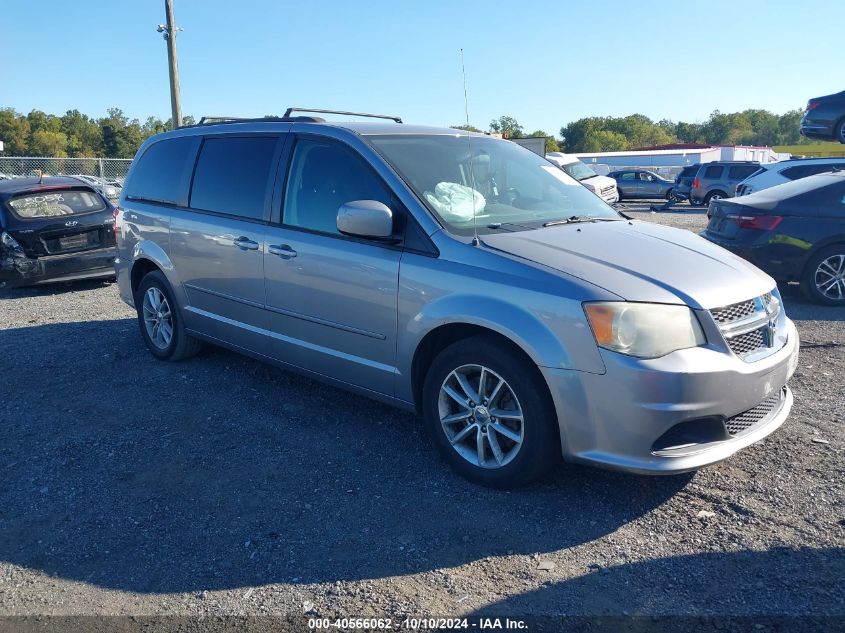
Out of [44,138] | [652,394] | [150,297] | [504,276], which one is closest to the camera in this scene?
[652,394]

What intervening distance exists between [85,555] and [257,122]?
10.7 ft

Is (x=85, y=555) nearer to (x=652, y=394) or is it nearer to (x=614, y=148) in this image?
(x=652, y=394)

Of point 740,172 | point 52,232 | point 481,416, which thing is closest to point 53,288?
point 52,232

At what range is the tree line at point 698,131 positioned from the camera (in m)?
119

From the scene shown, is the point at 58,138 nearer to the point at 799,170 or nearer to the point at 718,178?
the point at 718,178

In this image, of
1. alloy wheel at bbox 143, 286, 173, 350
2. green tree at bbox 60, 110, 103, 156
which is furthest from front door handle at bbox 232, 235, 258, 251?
green tree at bbox 60, 110, 103, 156

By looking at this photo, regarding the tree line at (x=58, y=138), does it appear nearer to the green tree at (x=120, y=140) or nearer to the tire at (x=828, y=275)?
the green tree at (x=120, y=140)

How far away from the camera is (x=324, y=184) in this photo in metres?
4.76

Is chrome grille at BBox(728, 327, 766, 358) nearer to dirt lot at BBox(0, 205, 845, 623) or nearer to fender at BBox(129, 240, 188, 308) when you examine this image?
dirt lot at BBox(0, 205, 845, 623)

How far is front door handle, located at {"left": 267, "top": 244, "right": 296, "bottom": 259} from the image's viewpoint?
187 inches

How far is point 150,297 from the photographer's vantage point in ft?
20.9

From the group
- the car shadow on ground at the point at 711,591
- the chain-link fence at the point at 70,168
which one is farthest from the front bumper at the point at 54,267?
the chain-link fence at the point at 70,168

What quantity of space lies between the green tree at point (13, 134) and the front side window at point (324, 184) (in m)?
79.4

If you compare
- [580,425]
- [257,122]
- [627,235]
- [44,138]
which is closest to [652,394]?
[580,425]
